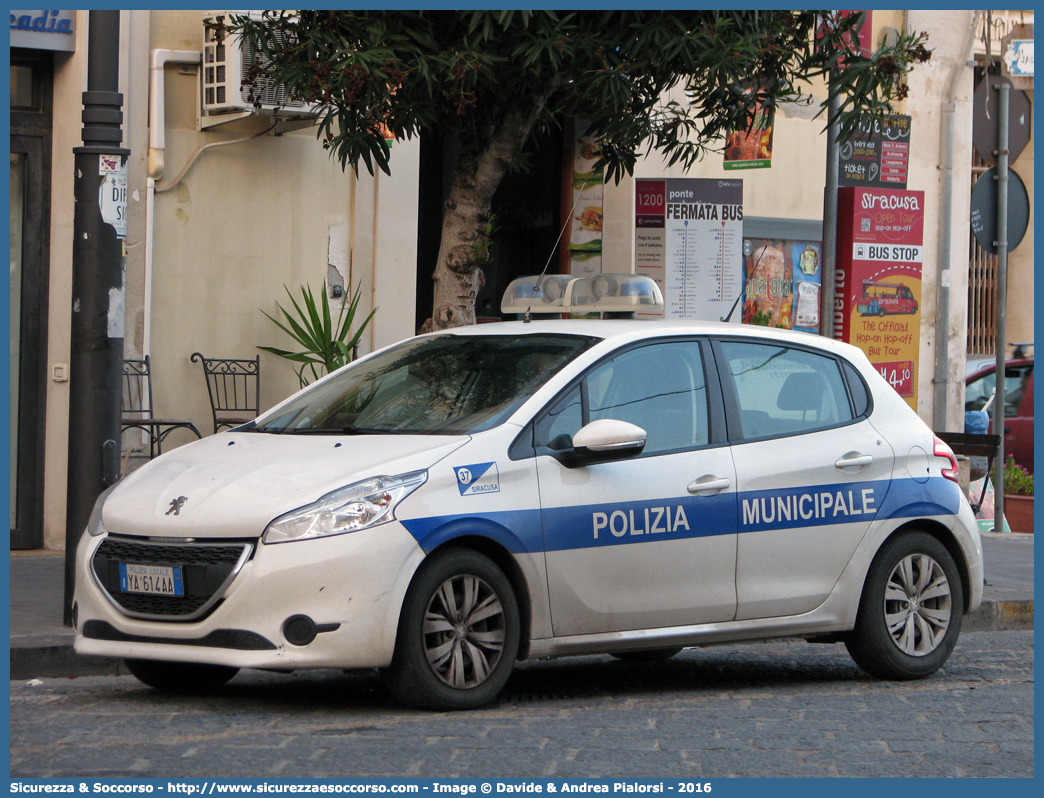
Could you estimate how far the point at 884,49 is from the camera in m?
8.88

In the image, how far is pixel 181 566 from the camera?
18.9 feet

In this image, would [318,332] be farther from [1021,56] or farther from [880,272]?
[1021,56]

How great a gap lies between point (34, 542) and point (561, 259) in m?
5.86

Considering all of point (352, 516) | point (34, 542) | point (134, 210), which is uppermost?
point (134, 210)

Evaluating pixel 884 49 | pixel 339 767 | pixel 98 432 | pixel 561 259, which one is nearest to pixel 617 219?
pixel 561 259

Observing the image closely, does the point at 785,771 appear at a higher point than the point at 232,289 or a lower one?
lower

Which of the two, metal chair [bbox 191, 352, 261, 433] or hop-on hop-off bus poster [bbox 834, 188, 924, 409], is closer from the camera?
metal chair [bbox 191, 352, 261, 433]

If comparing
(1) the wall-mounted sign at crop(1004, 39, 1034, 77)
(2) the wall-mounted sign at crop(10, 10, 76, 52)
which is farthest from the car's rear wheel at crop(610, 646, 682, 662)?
(1) the wall-mounted sign at crop(1004, 39, 1034, 77)

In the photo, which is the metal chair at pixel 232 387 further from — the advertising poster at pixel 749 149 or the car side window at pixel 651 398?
the car side window at pixel 651 398

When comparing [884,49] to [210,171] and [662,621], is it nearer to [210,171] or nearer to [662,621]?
[662,621]

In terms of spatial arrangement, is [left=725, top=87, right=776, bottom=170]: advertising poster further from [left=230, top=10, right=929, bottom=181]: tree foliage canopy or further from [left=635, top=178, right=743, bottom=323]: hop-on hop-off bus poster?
[left=230, top=10, right=929, bottom=181]: tree foliage canopy

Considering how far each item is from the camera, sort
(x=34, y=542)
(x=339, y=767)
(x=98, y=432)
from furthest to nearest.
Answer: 1. (x=34, y=542)
2. (x=98, y=432)
3. (x=339, y=767)

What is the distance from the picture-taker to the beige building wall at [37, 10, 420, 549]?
11172 millimetres

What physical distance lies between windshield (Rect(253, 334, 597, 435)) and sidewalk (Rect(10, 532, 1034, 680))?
1429 millimetres
